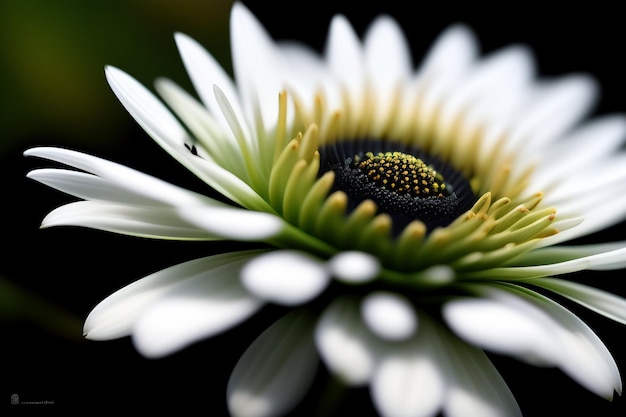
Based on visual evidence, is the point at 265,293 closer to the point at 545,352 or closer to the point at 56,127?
the point at 545,352

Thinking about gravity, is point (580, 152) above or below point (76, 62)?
below

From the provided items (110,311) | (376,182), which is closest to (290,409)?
(110,311)

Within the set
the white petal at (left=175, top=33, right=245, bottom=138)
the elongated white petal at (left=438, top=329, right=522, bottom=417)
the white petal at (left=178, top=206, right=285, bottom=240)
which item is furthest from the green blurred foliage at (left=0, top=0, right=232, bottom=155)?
the elongated white petal at (left=438, top=329, right=522, bottom=417)

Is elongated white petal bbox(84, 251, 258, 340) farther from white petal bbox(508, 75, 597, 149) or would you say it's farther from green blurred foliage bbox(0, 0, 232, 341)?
white petal bbox(508, 75, 597, 149)

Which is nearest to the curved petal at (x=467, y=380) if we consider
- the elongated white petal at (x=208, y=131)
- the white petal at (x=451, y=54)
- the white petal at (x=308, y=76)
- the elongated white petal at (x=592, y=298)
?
the elongated white petal at (x=592, y=298)

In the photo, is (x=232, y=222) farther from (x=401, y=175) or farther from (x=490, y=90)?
(x=490, y=90)

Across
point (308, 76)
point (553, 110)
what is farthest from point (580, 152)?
point (308, 76)
